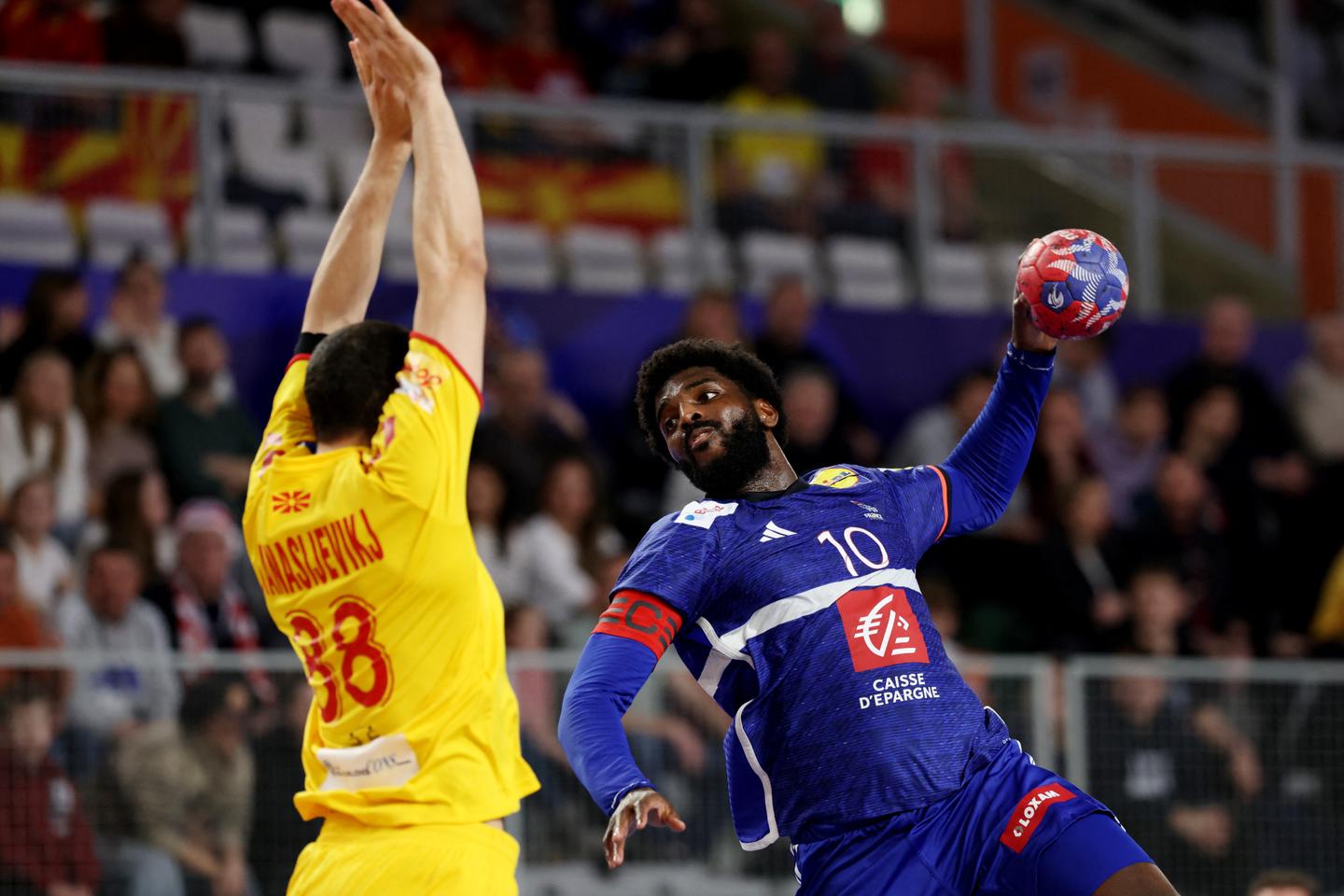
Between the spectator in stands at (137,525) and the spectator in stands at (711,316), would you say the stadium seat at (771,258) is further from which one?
the spectator in stands at (137,525)

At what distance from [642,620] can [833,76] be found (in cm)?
1162

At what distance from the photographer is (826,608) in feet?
18.4

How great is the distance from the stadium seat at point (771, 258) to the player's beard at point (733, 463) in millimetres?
7824

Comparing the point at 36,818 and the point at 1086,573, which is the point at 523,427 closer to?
the point at 1086,573

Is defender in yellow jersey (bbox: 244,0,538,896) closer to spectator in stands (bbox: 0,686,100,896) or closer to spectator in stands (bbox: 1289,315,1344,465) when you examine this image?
spectator in stands (bbox: 0,686,100,896)

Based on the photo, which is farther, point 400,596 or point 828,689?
point 828,689

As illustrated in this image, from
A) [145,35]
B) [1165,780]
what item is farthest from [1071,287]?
[145,35]

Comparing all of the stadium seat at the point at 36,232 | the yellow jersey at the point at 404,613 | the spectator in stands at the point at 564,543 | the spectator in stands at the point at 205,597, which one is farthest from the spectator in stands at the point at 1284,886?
the stadium seat at the point at 36,232

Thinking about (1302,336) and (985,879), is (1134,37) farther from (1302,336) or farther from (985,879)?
(985,879)

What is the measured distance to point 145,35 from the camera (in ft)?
44.4

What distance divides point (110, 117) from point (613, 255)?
11.2ft

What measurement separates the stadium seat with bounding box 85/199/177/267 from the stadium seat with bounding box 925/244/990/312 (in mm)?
5245

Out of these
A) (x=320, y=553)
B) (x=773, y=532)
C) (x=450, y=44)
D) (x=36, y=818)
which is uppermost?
(x=450, y=44)

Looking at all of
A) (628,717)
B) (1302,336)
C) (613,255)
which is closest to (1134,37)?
(1302,336)
